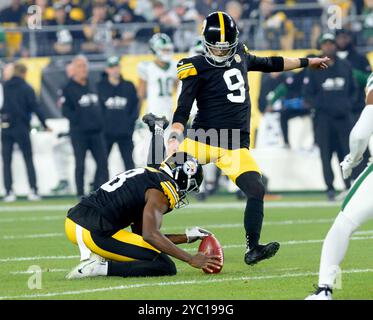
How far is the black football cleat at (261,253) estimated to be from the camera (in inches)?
294

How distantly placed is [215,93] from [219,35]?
0.48m

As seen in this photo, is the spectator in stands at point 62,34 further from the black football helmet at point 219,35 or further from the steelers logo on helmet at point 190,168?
the steelers logo on helmet at point 190,168

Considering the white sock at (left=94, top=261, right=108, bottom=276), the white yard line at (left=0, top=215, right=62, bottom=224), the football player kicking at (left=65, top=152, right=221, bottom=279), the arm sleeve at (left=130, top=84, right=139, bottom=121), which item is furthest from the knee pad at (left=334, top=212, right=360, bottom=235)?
the arm sleeve at (left=130, top=84, right=139, bottom=121)

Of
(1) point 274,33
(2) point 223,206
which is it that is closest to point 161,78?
(2) point 223,206

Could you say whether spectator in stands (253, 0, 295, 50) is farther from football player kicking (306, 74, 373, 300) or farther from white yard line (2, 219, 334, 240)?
football player kicking (306, 74, 373, 300)

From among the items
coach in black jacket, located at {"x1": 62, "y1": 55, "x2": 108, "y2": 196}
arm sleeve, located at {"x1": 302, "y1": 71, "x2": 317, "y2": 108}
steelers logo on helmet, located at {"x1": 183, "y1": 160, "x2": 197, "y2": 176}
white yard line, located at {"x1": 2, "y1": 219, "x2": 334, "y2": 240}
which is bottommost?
white yard line, located at {"x1": 2, "y1": 219, "x2": 334, "y2": 240}

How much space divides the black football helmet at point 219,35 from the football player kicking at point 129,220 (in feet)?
3.50

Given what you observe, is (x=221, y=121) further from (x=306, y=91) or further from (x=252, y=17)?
(x=252, y=17)

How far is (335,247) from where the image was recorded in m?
5.56

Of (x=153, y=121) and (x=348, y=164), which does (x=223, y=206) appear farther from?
(x=348, y=164)

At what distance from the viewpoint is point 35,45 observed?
1767 centimetres

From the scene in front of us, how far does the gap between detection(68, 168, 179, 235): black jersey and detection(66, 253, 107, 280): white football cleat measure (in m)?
0.21

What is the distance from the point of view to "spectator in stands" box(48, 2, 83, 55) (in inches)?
685
